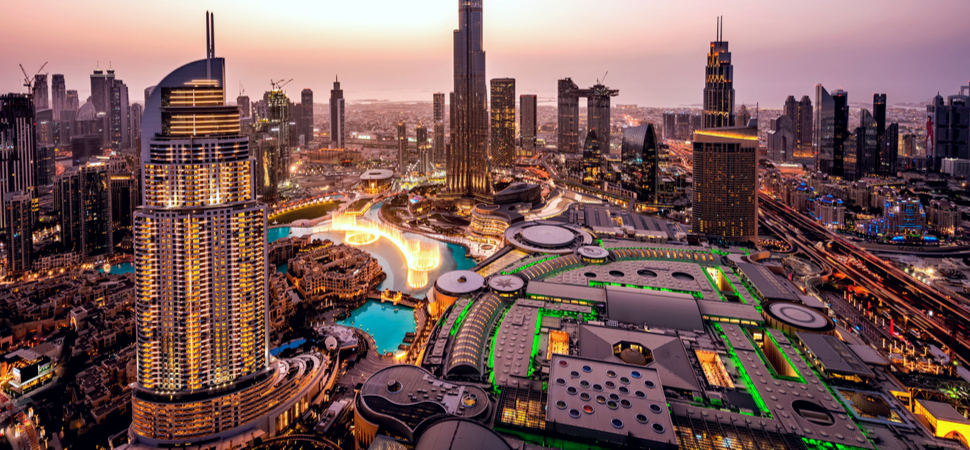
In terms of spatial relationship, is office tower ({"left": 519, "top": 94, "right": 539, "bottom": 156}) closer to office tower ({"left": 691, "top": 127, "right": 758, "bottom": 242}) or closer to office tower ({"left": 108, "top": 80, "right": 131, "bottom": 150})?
office tower ({"left": 691, "top": 127, "right": 758, "bottom": 242})

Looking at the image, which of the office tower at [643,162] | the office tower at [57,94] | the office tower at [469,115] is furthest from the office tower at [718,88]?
the office tower at [57,94]

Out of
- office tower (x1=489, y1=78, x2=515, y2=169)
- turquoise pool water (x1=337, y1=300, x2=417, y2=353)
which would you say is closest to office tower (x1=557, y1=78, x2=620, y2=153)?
office tower (x1=489, y1=78, x2=515, y2=169)

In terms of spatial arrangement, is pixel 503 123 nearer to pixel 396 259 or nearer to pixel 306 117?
pixel 396 259

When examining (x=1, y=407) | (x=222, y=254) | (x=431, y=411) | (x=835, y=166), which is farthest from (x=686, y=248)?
(x=835, y=166)

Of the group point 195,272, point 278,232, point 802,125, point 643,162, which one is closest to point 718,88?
point 643,162

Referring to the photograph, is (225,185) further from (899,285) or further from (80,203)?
(899,285)

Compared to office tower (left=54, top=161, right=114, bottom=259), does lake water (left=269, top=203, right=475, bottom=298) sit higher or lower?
lower
